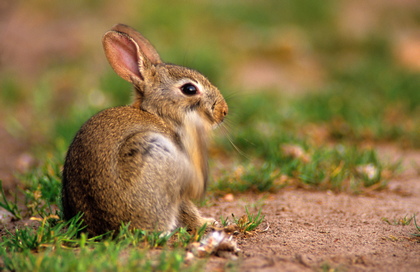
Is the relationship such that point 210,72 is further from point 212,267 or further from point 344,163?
point 212,267

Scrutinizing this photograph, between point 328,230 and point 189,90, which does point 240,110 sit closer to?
point 189,90

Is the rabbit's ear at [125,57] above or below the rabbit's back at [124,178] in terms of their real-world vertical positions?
above

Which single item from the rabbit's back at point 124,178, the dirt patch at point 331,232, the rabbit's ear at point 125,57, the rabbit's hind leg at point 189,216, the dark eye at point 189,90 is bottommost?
the dirt patch at point 331,232

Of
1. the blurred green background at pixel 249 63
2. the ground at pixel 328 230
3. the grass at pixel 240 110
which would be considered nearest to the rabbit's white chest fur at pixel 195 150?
the grass at pixel 240 110

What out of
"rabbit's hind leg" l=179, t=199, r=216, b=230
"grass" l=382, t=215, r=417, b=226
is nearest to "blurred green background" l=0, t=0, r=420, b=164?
"rabbit's hind leg" l=179, t=199, r=216, b=230

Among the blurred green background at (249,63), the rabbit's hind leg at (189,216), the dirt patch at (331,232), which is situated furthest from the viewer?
the blurred green background at (249,63)

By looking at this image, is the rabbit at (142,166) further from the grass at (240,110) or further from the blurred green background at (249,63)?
the blurred green background at (249,63)

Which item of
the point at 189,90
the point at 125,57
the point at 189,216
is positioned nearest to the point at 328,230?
the point at 189,216
